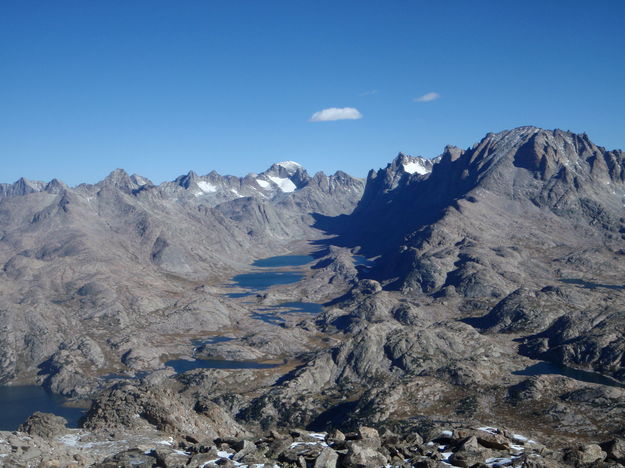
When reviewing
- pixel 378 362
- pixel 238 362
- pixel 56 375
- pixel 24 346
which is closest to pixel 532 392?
pixel 378 362

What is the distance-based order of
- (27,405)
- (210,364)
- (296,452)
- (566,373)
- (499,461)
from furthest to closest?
(210,364)
(566,373)
(27,405)
(296,452)
(499,461)

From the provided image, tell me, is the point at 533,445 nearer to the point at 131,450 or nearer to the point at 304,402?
the point at 131,450

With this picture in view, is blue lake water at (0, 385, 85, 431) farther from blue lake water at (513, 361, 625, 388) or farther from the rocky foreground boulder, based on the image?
blue lake water at (513, 361, 625, 388)

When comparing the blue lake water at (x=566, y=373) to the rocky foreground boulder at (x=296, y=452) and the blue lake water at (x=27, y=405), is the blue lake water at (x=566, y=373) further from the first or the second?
the blue lake water at (x=27, y=405)

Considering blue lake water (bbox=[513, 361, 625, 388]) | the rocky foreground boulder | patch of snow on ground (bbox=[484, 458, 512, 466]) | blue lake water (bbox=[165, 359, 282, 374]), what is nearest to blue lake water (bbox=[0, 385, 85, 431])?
blue lake water (bbox=[165, 359, 282, 374])

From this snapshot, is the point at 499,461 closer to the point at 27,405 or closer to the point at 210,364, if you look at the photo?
the point at 27,405

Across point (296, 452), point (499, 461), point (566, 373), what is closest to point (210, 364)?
point (566, 373)
